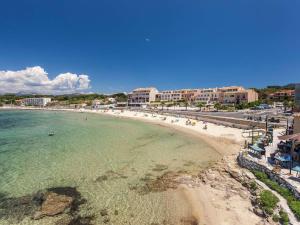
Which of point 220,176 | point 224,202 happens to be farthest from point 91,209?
point 220,176

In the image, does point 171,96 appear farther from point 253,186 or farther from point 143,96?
point 253,186

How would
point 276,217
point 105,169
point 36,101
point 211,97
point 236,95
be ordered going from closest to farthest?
point 276,217
point 105,169
point 236,95
point 211,97
point 36,101

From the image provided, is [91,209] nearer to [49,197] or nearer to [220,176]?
[49,197]

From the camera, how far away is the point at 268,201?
→ 1199 cm

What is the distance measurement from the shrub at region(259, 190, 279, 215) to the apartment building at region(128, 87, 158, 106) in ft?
367

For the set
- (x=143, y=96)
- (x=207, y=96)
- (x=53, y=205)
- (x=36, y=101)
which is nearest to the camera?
(x=53, y=205)

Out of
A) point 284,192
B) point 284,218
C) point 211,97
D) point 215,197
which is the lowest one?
point 215,197

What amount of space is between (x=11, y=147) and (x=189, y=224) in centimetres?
2787

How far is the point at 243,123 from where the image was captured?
4062 centimetres

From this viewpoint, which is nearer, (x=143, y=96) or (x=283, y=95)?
(x=283, y=95)

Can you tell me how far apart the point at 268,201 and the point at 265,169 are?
4.41m

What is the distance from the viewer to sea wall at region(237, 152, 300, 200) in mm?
12516

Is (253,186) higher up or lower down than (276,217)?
higher up

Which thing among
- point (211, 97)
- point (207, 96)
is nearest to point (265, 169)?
point (211, 97)
